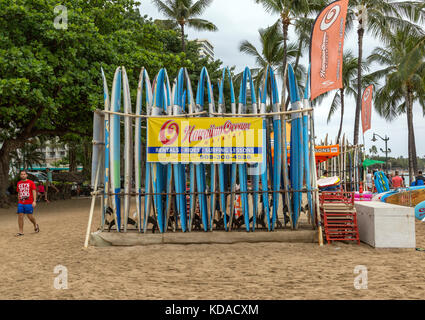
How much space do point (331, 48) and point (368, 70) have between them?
2691cm

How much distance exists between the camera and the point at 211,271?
5.11m

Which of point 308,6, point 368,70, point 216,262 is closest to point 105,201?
point 216,262

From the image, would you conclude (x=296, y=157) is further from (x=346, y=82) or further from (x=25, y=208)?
(x=346, y=82)

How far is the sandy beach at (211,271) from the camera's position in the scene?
4121 millimetres

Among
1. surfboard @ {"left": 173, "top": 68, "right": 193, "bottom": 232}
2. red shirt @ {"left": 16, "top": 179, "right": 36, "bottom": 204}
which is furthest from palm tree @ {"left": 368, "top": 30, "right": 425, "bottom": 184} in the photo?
red shirt @ {"left": 16, "top": 179, "right": 36, "bottom": 204}

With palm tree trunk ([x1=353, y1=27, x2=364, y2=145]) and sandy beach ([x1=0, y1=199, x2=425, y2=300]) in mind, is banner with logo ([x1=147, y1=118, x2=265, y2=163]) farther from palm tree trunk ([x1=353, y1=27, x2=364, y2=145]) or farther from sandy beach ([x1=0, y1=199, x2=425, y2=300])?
palm tree trunk ([x1=353, y1=27, x2=364, y2=145])

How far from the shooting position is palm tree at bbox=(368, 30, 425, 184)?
1633 centimetres

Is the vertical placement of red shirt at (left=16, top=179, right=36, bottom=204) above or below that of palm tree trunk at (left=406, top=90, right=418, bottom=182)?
below

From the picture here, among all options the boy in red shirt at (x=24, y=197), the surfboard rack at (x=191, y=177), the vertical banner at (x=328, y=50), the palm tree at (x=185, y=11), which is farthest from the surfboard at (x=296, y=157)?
the palm tree at (x=185, y=11)

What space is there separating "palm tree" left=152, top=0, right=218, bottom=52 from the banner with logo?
21362 mm

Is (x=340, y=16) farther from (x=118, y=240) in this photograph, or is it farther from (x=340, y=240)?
(x=118, y=240)

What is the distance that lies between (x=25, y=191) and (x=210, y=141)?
472cm

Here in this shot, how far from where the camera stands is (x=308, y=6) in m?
21.6

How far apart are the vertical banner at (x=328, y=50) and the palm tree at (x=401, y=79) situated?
424 inches
